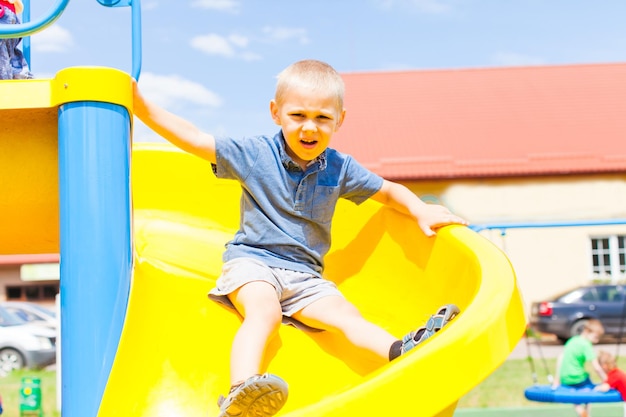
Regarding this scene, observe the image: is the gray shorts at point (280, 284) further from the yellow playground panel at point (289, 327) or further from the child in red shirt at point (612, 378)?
the child in red shirt at point (612, 378)

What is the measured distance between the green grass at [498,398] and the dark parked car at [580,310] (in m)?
2.45

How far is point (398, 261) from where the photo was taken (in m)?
1.88

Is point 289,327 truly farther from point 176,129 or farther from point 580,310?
point 580,310

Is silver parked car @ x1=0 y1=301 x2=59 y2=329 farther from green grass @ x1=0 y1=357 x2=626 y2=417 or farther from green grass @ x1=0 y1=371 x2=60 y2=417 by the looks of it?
green grass @ x1=0 y1=357 x2=626 y2=417

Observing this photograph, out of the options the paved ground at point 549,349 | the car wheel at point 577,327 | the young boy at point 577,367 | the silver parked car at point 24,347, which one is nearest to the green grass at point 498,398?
the young boy at point 577,367

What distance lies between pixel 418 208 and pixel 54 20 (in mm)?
870

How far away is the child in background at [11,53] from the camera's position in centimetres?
217

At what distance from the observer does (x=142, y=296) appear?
5.39ft

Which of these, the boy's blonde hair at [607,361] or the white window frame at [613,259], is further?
the white window frame at [613,259]

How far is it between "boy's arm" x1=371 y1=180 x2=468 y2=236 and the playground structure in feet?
0.14

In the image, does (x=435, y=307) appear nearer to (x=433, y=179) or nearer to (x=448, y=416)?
(x=448, y=416)

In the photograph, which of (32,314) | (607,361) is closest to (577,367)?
(607,361)

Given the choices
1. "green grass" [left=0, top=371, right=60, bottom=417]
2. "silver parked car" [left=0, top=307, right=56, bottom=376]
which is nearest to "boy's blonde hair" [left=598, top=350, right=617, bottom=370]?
"green grass" [left=0, top=371, right=60, bottom=417]

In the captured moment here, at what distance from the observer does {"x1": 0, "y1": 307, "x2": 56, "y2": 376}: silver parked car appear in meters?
9.32
